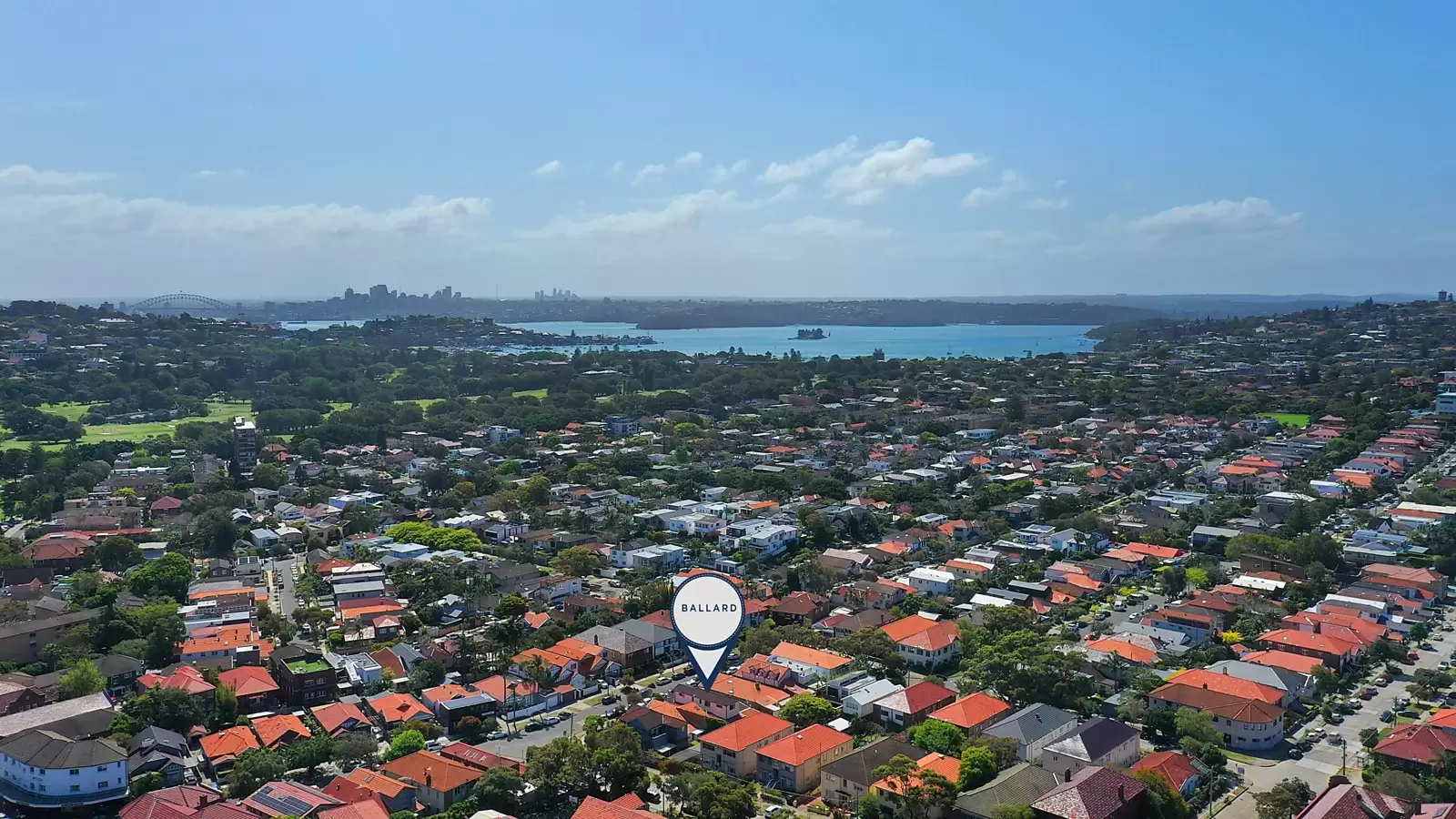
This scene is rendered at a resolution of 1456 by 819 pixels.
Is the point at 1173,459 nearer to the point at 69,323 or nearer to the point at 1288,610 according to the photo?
the point at 1288,610

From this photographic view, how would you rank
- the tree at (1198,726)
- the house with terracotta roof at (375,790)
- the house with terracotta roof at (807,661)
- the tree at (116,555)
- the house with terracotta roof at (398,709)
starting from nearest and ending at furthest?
the house with terracotta roof at (375,790) → the tree at (1198,726) → the house with terracotta roof at (398,709) → the house with terracotta roof at (807,661) → the tree at (116,555)

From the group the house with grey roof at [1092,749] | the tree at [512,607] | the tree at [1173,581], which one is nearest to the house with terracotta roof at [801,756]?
the house with grey roof at [1092,749]

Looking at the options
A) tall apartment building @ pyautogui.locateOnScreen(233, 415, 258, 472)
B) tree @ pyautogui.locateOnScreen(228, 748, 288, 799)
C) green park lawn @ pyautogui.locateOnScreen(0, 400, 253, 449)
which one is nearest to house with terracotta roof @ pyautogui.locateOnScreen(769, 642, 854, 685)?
tree @ pyautogui.locateOnScreen(228, 748, 288, 799)

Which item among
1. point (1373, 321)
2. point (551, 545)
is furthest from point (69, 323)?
point (1373, 321)

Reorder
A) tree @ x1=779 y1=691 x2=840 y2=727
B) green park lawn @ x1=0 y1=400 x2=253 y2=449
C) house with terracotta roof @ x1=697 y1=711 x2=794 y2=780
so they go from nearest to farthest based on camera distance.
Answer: house with terracotta roof @ x1=697 y1=711 x2=794 y2=780, tree @ x1=779 y1=691 x2=840 y2=727, green park lawn @ x1=0 y1=400 x2=253 y2=449

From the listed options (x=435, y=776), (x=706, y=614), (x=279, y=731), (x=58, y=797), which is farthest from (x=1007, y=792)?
(x=58, y=797)

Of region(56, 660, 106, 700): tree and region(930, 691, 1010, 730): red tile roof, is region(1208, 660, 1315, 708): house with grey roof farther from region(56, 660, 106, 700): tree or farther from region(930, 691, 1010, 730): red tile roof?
region(56, 660, 106, 700): tree

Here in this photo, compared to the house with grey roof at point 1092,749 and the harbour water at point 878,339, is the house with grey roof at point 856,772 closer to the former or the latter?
the house with grey roof at point 1092,749
